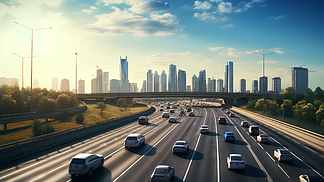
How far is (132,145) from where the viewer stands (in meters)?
24.6

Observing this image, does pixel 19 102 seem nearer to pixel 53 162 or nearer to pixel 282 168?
pixel 53 162

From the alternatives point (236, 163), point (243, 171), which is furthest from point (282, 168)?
point (236, 163)

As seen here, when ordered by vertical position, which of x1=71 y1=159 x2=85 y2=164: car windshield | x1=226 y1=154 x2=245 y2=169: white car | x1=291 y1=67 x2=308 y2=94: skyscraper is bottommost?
x1=226 y1=154 x2=245 y2=169: white car

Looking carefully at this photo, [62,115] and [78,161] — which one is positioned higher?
[78,161]

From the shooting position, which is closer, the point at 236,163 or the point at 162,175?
the point at 162,175

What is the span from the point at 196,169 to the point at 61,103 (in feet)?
183

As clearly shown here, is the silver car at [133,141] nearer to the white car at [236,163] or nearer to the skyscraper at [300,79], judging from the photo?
the white car at [236,163]

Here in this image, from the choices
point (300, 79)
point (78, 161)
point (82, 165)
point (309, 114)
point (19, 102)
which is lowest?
point (309, 114)

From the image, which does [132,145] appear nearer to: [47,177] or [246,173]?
[47,177]

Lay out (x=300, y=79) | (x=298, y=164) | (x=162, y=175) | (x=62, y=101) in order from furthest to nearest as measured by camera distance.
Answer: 1. (x=300, y=79)
2. (x=62, y=101)
3. (x=298, y=164)
4. (x=162, y=175)

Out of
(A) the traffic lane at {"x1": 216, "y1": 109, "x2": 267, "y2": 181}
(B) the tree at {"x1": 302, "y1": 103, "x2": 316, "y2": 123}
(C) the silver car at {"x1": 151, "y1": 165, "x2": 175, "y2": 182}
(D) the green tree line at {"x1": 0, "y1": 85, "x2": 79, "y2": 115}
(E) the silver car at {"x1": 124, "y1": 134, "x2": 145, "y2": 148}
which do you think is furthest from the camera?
(B) the tree at {"x1": 302, "y1": 103, "x2": 316, "y2": 123}

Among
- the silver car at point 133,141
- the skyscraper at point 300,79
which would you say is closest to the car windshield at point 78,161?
the silver car at point 133,141

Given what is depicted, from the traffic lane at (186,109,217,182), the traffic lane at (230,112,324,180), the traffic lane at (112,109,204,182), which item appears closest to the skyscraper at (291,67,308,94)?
the traffic lane at (230,112,324,180)

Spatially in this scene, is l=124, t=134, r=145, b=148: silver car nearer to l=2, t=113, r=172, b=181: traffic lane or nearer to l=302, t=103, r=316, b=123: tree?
l=2, t=113, r=172, b=181: traffic lane
